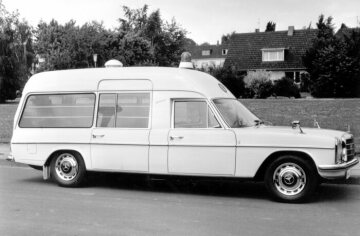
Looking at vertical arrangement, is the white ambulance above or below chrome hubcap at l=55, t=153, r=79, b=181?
above

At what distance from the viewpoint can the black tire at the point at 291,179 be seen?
7.43 metres

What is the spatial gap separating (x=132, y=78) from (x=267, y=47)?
44.2 m

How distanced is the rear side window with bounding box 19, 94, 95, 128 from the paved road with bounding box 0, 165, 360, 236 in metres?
1.11

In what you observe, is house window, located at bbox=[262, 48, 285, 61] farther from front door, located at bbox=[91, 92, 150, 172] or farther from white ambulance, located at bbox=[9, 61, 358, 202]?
front door, located at bbox=[91, 92, 150, 172]

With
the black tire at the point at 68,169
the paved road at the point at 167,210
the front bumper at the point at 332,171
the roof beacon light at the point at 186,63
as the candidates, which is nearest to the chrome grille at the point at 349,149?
the front bumper at the point at 332,171

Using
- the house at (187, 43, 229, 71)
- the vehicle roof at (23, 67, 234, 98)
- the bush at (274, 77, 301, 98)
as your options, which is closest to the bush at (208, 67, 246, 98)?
the bush at (274, 77, 301, 98)

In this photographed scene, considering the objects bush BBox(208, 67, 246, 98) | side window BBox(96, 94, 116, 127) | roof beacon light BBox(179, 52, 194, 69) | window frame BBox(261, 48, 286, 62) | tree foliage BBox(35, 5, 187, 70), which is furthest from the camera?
tree foliage BBox(35, 5, 187, 70)

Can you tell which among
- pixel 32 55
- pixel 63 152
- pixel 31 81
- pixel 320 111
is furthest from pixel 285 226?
pixel 32 55

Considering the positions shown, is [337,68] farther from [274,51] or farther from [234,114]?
[234,114]

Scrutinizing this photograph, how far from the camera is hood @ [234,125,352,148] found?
24.1 feet

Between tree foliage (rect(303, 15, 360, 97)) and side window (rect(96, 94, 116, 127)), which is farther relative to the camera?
tree foliage (rect(303, 15, 360, 97))

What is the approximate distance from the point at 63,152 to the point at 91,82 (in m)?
1.34

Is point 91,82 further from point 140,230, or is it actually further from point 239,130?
point 140,230

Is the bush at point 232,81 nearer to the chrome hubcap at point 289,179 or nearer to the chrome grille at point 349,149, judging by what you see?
the chrome grille at point 349,149
